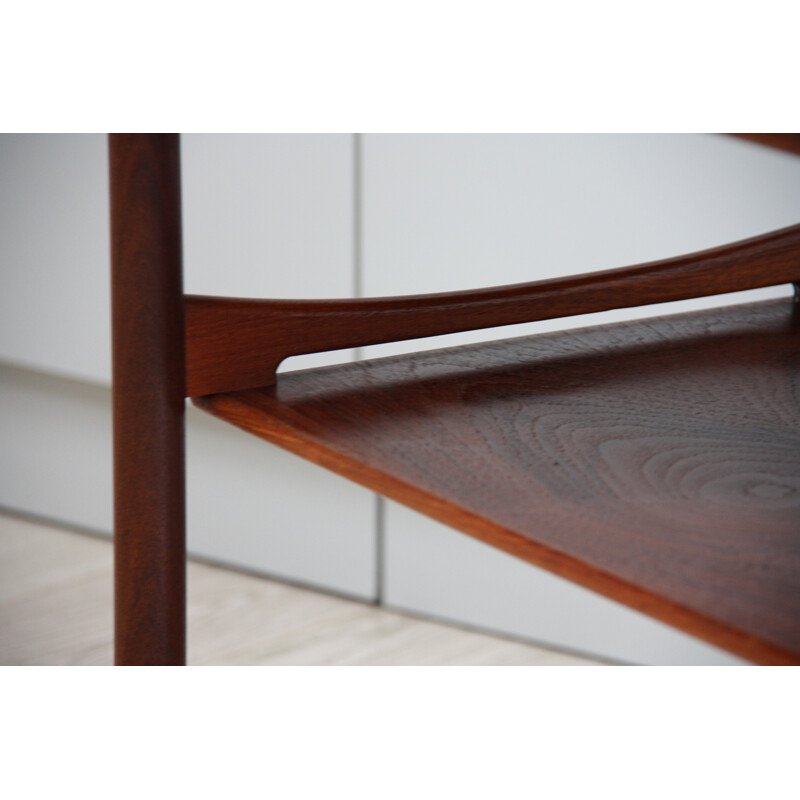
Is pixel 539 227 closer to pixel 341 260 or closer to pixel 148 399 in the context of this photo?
pixel 341 260

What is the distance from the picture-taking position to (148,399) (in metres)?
0.33

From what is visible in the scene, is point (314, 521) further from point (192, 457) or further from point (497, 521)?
point (497, 521)

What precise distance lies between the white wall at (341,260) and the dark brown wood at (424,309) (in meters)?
0.28

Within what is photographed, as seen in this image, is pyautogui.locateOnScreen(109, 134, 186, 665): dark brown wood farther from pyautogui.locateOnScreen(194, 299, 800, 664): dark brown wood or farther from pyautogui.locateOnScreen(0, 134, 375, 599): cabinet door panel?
pyautogui.locateOnScreen(0, 134, 375, 599): cabinet door panel

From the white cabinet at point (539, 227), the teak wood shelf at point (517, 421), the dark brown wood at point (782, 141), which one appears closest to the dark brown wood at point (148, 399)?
the teak wood shelf at point (517, 421)

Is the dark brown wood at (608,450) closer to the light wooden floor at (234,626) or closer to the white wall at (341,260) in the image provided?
the white wall at (341,260)

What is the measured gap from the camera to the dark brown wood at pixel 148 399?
32cm

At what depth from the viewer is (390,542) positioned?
949 millimetres

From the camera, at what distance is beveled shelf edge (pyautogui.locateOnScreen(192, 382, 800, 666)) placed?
0.21m

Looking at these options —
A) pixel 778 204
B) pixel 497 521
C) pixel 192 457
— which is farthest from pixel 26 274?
pixel 497 521

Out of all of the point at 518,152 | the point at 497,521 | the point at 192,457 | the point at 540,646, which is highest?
the point at 518,152

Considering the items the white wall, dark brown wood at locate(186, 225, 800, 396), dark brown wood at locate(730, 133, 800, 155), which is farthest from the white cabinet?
dark brown wood at locate(730, 133, 800, 155)

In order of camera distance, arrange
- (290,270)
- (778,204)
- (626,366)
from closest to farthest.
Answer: (626,366)
(778,204)
(290,270)

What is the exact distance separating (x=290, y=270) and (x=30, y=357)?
29 cm
